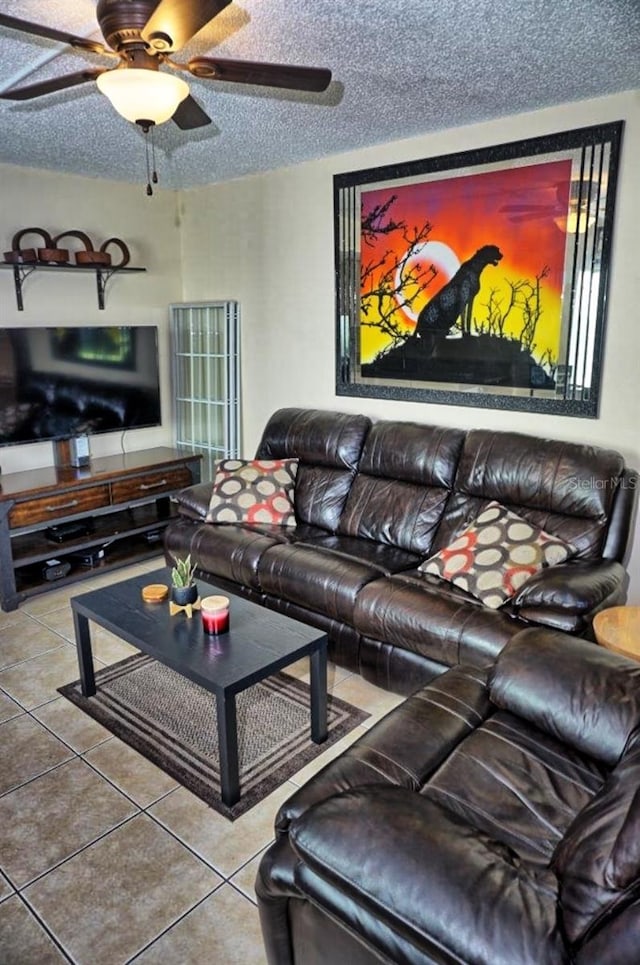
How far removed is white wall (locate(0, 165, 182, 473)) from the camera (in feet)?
13.4

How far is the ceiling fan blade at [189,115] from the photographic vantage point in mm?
2131

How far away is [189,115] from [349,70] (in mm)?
697

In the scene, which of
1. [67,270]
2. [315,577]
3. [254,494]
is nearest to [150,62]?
[315,577]

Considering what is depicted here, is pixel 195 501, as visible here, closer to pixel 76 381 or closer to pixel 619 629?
pixel 76 381

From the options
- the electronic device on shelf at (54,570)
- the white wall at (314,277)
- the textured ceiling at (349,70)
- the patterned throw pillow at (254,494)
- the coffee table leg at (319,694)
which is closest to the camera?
the textured ceiling at (349,70)

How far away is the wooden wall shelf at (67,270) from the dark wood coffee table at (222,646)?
2.26 meters

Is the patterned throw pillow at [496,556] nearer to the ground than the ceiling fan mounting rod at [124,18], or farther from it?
nearer to the ground

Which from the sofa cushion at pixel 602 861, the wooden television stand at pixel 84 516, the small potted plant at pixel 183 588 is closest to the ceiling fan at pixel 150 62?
the small potted plant at pixel 183 588

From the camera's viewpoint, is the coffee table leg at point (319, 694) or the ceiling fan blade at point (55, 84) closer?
the ceiling fan blade at point (55, 84)

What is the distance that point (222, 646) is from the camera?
2.34 m

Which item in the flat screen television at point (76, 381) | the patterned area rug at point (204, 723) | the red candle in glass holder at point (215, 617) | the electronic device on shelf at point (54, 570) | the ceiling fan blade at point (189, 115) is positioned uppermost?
the ceiling fan blade at point (189, 115)

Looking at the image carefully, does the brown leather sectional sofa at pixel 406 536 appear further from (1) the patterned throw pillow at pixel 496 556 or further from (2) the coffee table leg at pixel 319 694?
(2) the coffee table leg at pixel 319 694

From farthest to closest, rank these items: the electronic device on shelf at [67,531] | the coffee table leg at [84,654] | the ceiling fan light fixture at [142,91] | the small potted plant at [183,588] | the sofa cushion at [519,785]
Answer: the electronic device on shelf at [67,531] → the coffee table leg at [84,654] → the small potted plant at [183,588] → the ceiling fan light fixture at [142,91] → the sofa cushion at [519,785]

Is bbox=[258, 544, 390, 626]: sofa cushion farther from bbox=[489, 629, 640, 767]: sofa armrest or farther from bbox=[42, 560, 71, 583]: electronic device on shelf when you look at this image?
bbox=[42, 560, 71, 583]: electronic device on shelf
